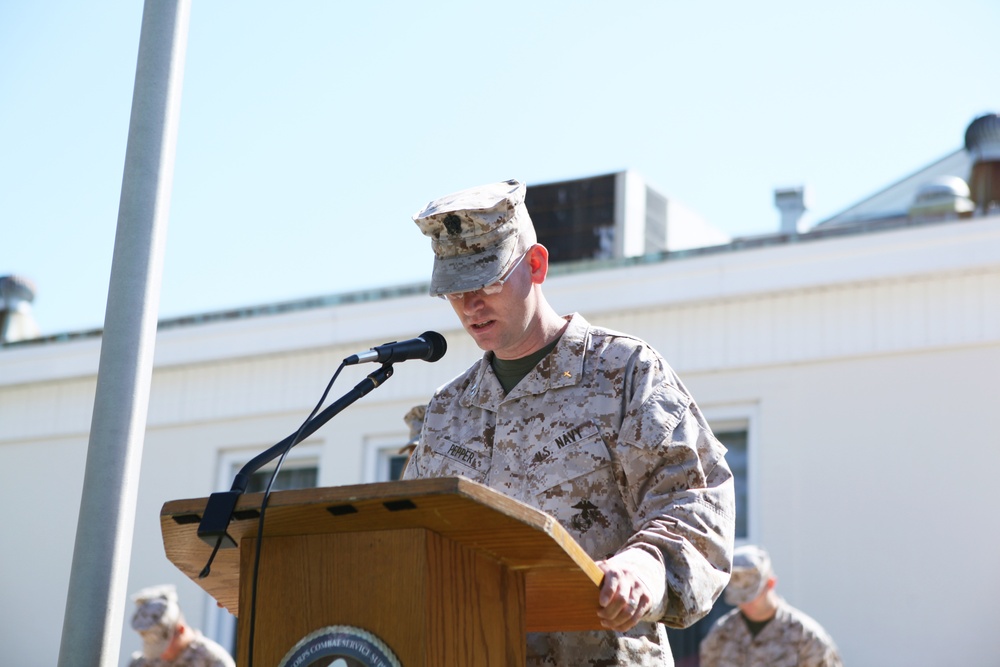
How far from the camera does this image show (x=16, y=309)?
13719 millimetres

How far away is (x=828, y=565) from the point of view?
7.99 m

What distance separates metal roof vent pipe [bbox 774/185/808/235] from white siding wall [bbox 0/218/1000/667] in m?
2.66

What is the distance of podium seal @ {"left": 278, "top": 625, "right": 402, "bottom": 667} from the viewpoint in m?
2.23

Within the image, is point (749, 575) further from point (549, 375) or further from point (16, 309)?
point (16, 309)

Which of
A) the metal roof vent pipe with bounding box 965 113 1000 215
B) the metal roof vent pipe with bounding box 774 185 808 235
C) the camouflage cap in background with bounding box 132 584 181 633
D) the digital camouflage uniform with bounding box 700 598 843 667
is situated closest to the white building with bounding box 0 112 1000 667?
the metal roof vent pipe with bounding box 965 113 1000 215

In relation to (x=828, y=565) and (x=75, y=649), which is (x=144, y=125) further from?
(x=828, y=565)

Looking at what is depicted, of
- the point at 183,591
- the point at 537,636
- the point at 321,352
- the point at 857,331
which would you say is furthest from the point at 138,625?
the point at 537,636

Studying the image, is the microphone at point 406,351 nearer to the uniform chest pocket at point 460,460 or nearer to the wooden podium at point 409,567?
the uniform chest pocket at point 460,460

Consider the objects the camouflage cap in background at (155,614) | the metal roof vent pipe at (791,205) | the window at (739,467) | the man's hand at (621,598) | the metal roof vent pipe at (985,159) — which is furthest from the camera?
the metal roof vent pipe at (791,205)

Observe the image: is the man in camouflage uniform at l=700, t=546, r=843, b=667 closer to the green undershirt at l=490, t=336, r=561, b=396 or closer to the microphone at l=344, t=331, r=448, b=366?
the green undershirt at l=490, t=336, r=561, b=396

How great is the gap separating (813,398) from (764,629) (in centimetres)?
155

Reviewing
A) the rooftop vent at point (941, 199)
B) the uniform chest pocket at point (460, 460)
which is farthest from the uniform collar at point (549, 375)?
the rooftop vent at point (941, 199)

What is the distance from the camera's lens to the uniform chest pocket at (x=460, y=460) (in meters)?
3.20

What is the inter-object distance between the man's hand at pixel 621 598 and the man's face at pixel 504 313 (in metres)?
0.84
